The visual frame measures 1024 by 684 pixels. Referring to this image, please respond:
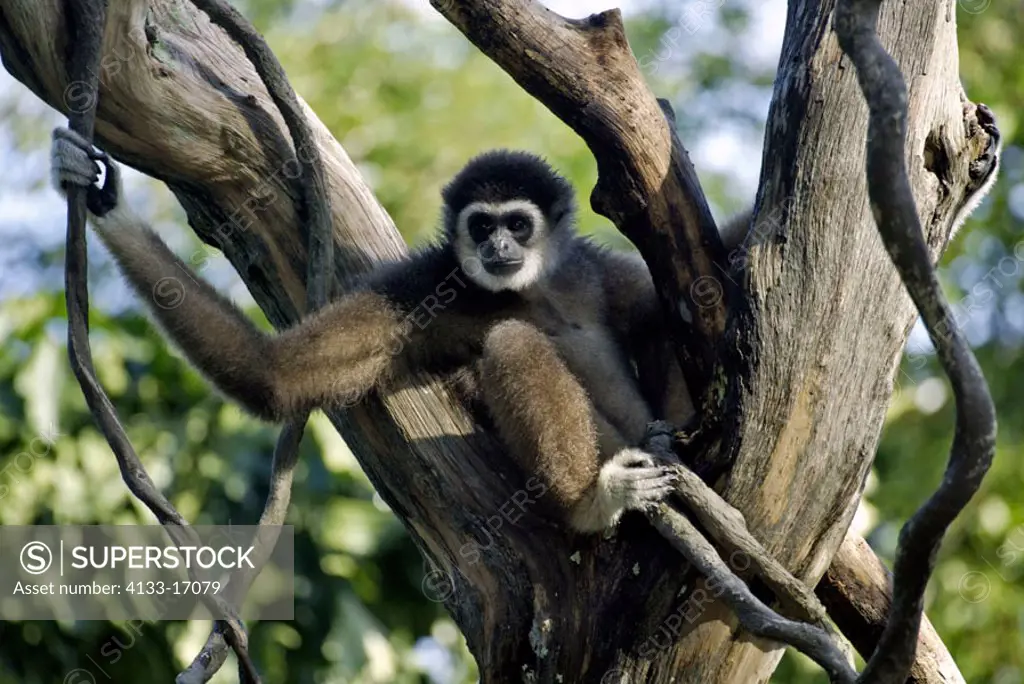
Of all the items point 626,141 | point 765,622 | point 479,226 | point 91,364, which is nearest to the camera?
point 765,622

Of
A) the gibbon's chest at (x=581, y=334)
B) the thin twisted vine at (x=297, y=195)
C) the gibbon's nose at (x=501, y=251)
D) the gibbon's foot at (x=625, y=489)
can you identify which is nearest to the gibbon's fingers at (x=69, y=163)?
the thin twisted vine at (x=297, y=195)

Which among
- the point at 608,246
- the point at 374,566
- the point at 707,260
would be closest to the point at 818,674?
the point at 374,566

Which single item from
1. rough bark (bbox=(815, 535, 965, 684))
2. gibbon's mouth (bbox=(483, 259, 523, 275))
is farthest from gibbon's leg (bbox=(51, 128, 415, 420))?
rough bark (bbox=(815, 535, 965, 684))

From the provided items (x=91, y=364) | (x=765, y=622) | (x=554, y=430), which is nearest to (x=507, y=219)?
(x=554, y=430)

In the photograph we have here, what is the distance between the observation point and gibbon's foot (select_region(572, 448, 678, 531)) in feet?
14.6

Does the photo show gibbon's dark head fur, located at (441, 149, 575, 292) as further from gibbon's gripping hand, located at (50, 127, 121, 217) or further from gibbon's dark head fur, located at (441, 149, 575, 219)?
gibbon's gripping hand, located at (50, 127, 121, 217)

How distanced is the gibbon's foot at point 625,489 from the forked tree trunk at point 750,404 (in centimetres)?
9

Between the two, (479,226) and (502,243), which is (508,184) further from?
(502,243)

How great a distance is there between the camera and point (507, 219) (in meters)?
6.46

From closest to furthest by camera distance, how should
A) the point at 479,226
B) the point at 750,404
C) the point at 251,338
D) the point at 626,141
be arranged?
the point at 750,404 < the point at 626,141 < the point at 251,338 < the point at 479,226

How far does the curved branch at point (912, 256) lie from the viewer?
2949mm

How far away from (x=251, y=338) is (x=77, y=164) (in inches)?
43.2

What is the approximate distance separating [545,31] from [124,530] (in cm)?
513

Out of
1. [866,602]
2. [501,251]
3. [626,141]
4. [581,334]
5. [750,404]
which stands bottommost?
[866,602]
